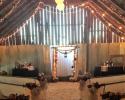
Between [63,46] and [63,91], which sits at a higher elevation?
[63,46]

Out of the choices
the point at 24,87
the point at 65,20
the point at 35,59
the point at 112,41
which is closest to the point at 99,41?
the point at 112,41

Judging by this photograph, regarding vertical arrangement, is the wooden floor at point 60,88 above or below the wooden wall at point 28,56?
below

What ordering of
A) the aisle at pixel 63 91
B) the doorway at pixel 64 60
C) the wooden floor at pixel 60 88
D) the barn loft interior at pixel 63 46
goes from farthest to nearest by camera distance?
the doorway at pixel 64 60, the barn loft interior at pixel 63 46, the aisle at pixel 63 91, the wooden floor at pixel 60 88

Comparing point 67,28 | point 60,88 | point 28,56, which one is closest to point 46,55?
point 28,56

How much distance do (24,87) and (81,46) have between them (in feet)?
28.5

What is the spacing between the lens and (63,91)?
14.0 m

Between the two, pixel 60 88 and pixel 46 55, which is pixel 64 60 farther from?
pixel 60 88

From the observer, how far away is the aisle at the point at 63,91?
1239cm

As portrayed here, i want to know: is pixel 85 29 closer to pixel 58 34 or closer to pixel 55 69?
pixel 58 34

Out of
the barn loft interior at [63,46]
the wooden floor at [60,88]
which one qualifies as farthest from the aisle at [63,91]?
the barn loft interior at [63,46]

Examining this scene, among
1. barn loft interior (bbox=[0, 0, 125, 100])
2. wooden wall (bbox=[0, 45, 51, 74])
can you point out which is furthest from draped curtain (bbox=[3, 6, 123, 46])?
wooden wall (bbox=[0, 45, 51, 74])

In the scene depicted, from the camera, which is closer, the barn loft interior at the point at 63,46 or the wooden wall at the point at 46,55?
the barn loft interior at the point at 63,46

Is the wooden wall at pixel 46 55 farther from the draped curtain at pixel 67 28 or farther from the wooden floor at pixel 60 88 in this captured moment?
the wooden floor at pixel 60 88

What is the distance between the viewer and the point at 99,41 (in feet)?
58.2
